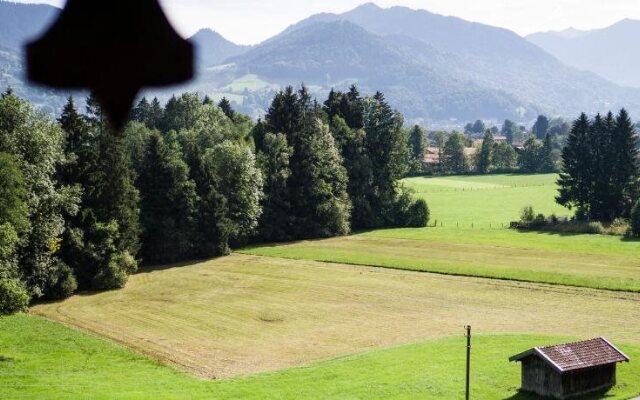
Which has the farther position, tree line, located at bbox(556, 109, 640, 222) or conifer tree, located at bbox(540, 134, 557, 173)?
conifer tree, located at bbox(540, 134, 557, 173)

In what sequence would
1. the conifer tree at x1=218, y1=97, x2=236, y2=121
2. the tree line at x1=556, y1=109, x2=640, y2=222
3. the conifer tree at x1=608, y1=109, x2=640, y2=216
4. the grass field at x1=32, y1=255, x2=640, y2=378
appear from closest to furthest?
1. the grass field at x1=32, y1=255, x2=640, y2=378
2. the conifer tree at x1=608, y1=109, x2=640, y2=216
3. the tree line at x1=556, y1=109, x2=640, y2=222
4. the conifer tree at x1=218, y1=97, x2=236, y2=121

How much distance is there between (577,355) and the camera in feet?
107

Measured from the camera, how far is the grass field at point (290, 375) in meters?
30.7

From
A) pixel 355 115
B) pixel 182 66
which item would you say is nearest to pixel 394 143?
pixel 355 115

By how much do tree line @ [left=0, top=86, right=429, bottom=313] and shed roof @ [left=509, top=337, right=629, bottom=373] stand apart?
22.2 meters

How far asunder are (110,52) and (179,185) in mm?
66484

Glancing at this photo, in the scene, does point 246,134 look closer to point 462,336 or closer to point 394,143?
point 394,143

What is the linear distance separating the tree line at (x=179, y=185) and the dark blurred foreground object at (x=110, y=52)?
28.8 meters

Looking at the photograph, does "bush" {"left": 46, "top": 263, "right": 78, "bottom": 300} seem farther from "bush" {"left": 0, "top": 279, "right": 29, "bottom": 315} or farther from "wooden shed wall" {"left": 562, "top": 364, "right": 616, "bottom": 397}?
"wooden shed wall" {"left": 562, "top": 364, "right": 616, "bottom": 397}

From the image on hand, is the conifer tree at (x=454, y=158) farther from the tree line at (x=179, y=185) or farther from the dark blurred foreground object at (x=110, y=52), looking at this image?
the dark blurred foreground object at (x=110, y=52)

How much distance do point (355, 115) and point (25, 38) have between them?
9495 cm

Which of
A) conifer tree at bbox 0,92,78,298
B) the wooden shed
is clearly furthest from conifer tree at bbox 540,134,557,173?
the wooden shed

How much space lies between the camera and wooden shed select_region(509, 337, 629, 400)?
31.8 meters

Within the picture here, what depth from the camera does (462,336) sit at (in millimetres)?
41906
